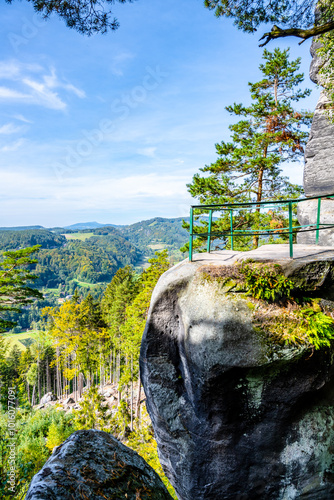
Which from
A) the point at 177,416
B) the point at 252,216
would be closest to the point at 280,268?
the point at 177,416

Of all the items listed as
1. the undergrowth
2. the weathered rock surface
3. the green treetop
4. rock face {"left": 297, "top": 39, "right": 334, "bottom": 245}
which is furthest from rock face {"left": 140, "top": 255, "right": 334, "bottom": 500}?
the green treetop

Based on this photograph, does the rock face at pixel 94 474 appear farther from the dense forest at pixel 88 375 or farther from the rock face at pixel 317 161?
the rock face at pixel 317 161

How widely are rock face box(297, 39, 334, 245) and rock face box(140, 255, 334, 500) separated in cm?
829

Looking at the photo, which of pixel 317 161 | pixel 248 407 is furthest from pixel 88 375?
pixel 317 161

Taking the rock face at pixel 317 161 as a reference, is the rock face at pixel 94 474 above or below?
below

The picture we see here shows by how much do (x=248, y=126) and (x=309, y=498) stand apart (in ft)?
50.4

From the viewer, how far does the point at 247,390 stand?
4719mm

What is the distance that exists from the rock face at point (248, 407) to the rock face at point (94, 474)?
1.47m

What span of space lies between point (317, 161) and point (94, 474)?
529 inches

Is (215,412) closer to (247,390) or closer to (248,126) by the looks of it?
(247,390)

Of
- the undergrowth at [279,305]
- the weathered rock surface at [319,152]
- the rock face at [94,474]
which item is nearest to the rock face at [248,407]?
the undergrowth at [279,305]

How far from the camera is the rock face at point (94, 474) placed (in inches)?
117

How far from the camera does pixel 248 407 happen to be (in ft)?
15.6

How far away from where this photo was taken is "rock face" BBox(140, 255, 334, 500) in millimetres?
4531
